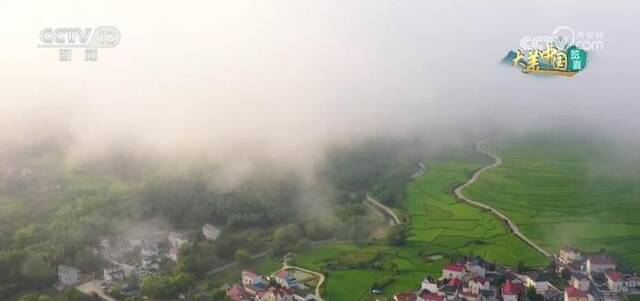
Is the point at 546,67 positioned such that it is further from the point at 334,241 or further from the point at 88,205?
the point at 88,205

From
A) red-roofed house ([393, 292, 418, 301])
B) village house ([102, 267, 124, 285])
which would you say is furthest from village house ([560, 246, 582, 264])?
village house ([102, 267, 124, 285])

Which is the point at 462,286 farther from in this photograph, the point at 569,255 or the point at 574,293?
the point at 569,255

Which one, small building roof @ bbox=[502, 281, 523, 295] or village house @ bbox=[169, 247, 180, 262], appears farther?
village house @ bbox=[169, 247, 180, 262]

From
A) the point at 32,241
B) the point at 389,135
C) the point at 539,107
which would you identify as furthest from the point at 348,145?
the point at 32,241

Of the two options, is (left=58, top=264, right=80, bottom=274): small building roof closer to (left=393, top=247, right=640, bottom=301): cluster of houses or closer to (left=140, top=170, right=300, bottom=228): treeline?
(left=140, top=170, right=300, bottom=228): treeline

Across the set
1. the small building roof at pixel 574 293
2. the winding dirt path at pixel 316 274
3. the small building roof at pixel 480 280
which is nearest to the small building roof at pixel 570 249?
the small building roof at pixel 574 293

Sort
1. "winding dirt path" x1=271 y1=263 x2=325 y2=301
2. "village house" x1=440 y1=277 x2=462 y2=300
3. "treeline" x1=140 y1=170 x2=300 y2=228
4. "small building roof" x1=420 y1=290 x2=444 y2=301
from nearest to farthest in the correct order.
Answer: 1. "small building roof" x1=420 y1=290 x2=444 y2=301
2. "village house" x1=440 y1=277 x2=462 y2=300
3. "winding dirt path" x1=271 y1=263 x2=325 y2=301
4. "treeline" x1=140 y1=170 x2=300 y2=228
